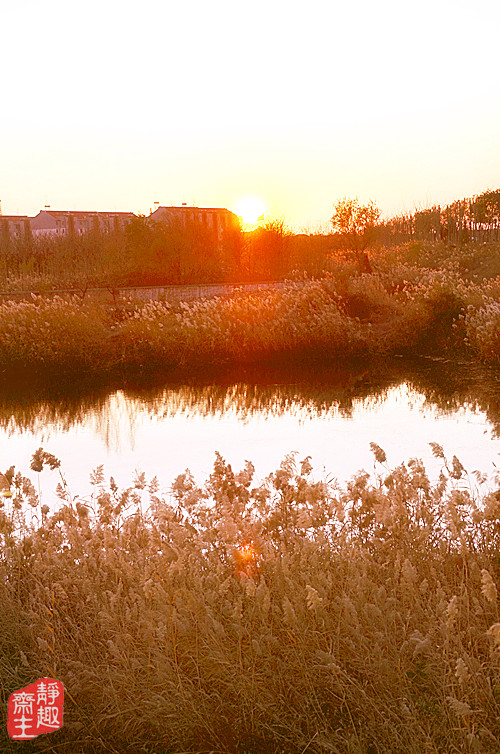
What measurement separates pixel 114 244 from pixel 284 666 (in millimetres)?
34011

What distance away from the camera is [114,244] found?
35719 mm

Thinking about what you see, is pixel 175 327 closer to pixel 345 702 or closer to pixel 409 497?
pixel 409 497

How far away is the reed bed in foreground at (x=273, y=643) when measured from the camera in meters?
2.99

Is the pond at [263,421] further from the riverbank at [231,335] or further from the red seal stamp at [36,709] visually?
the red seal stamp at [36,709]

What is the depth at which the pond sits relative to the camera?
28.5 ft

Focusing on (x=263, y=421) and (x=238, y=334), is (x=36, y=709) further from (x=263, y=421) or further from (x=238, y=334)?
(x=238, y=334)

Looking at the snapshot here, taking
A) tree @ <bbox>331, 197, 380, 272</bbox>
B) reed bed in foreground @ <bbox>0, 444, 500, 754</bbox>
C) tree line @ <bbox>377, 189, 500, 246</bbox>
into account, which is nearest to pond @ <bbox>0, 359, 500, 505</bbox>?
reed bed in foreground @ <bbox>0, 444, 500, 754</bbox>

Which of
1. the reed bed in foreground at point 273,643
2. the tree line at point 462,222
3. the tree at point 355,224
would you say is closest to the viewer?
the reed bed in foreground at point 273,643

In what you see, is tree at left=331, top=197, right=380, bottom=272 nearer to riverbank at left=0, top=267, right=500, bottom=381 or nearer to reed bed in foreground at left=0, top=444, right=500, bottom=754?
riverbank at left=0, top=267, right=500, bottom=381

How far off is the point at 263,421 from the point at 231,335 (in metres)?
5.50

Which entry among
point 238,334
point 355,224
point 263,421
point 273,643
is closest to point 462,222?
point 355,224

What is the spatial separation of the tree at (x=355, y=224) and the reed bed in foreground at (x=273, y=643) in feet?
95.7

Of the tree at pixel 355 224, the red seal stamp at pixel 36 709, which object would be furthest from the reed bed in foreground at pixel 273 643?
the tree at pixel 355 224

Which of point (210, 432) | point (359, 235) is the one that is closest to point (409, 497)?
point (210, 432)
